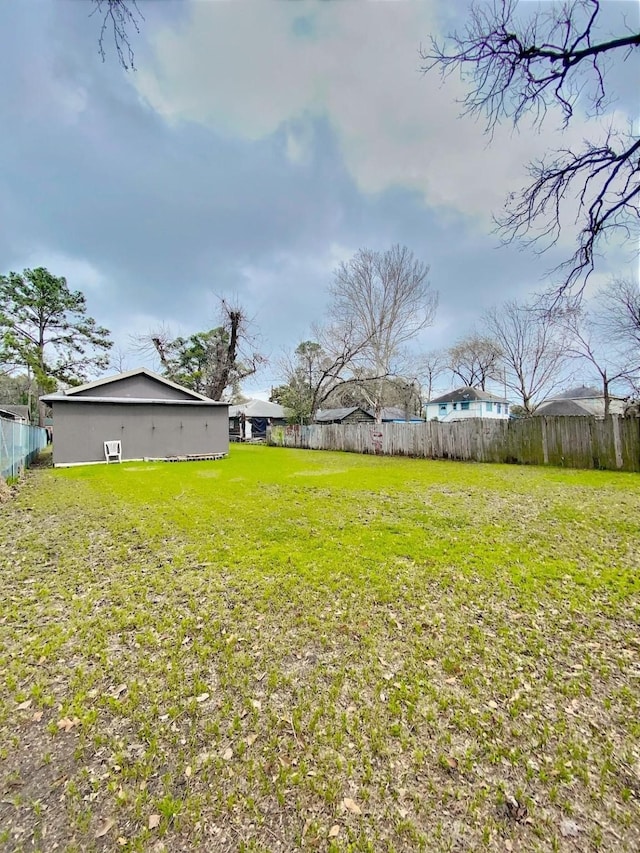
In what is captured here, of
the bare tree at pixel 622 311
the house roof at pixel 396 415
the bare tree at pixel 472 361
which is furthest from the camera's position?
the house roof at pixel 396 415

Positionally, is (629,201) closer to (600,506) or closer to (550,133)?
(550,133)

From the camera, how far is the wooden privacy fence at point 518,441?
34.5ft

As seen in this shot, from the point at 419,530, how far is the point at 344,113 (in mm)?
8171

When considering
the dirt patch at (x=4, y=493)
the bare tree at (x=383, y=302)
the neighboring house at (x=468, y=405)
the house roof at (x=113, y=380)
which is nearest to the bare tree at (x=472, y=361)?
the neighboring house at (x=468, y=405)

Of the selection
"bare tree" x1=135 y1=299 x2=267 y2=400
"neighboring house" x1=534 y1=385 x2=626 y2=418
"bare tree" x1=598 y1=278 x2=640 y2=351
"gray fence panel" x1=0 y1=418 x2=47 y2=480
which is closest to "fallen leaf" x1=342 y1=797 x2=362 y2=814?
"gray fence panel" x1=0 y1=418 x2=47 y2=480

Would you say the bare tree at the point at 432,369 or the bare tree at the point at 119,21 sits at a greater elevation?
the bare tree at the point at 432,369

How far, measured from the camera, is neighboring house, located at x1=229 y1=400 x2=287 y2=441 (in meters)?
34.2

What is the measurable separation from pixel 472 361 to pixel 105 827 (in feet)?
132

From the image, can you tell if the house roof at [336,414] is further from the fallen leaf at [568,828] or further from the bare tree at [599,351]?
the fallen leaf at [568,828]

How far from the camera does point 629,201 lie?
15.4 feet

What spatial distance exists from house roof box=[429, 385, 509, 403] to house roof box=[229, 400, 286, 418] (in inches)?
653

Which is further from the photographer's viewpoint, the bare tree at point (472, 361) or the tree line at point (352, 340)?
the bare tree at point (472, 361)

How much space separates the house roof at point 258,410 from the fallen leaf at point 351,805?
32364 mm

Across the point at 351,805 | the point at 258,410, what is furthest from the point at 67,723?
the point at 258,410
